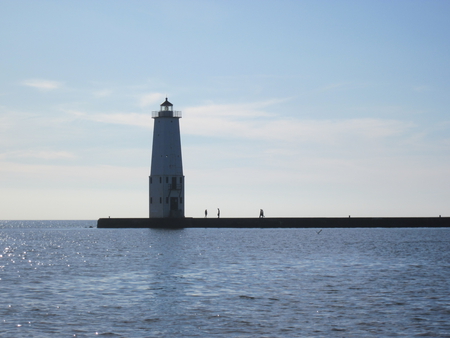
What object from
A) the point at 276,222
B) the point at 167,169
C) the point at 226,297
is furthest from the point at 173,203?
the point at 226,297

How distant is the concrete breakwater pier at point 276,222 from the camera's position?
89.6m

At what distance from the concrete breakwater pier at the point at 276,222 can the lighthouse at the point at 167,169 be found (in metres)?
1.82

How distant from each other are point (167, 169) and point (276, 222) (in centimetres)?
2221

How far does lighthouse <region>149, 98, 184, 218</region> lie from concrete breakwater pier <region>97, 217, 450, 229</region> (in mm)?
1823

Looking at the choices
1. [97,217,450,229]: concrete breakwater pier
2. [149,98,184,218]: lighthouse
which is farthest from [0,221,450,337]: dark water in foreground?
[97,217,450,229]: concrete breakwater pier

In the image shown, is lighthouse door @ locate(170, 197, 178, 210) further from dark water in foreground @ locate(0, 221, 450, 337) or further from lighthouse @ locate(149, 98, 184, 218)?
dark water in foreground @ locate(0, 221, 450, 337)

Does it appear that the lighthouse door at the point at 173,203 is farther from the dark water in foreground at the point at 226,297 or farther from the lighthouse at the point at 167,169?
the dark water in foreground at the point at 226,297

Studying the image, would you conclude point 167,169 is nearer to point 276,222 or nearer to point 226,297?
point 276,222

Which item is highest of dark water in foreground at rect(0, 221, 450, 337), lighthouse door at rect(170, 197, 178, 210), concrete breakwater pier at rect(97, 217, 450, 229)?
lighthouse door at rect(170, 197, 178, 210)

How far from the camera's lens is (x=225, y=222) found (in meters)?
95.9

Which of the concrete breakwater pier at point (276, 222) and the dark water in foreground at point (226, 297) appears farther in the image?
the concrete breakwater pier at point (276, 222)

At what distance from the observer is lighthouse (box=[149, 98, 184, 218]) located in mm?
85875

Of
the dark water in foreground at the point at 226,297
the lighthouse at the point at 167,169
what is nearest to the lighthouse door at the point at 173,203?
the lighthouse at the point at 167,169

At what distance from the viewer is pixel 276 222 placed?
9856 centimetres
